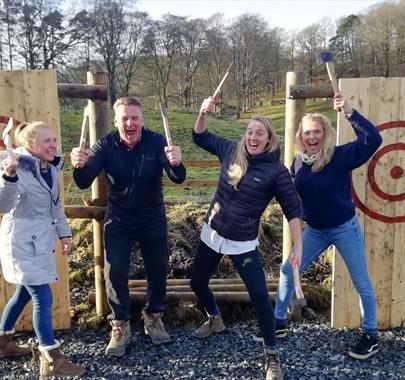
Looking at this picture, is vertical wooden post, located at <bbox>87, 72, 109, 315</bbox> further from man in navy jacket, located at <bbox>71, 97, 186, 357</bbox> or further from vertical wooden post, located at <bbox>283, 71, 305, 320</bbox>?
vertical wooden post, located at <bbox>283, 71, 305, 320</bbox>

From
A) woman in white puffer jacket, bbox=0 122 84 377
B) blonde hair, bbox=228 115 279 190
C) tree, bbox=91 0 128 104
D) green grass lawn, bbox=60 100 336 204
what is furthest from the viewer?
tree, bbox=91 0 128 104

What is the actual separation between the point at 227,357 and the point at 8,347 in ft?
5.76

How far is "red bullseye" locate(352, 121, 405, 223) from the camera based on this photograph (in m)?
4.22

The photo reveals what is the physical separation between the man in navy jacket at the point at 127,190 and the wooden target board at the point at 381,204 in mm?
1560

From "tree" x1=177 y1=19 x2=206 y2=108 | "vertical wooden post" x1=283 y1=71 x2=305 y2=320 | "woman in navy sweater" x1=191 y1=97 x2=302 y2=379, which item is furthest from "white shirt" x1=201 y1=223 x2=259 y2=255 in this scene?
"tree" x1=177 y1=19 x2=206 y2=108

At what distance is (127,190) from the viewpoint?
384cm

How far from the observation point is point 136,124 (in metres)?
3.72

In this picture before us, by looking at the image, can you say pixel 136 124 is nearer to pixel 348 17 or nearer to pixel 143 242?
pixel 143 242

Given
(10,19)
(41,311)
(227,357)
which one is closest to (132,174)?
(41,311)

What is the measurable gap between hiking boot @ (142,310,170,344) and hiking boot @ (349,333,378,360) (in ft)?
5.06

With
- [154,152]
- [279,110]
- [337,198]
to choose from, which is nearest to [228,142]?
[154,152]

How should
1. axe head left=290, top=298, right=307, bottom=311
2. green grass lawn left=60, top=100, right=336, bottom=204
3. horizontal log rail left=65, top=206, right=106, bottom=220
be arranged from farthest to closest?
1. green grass lawn left=60, top=100, right=336, bottom=204
2. axe head left=290, top=298, right=307, bottom=311
3. horizontal log rail left=65, top=206, right=106, bottom=220

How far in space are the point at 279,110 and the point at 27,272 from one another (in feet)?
116

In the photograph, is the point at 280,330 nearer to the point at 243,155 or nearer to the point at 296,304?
the point at 296,304
